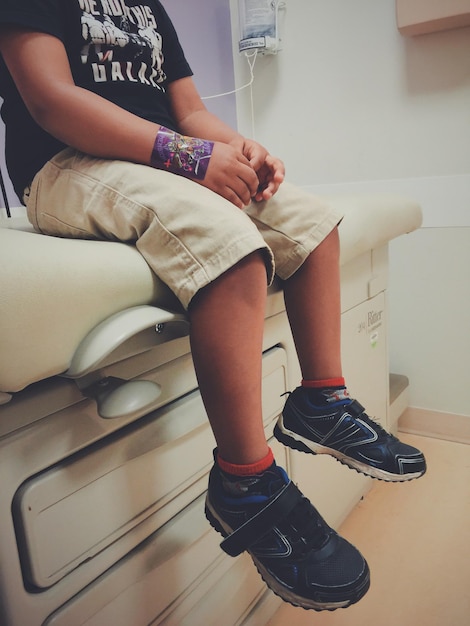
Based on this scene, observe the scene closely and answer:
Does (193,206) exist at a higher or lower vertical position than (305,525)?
higher

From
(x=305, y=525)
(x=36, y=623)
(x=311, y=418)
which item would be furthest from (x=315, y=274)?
(x=36, y=623)

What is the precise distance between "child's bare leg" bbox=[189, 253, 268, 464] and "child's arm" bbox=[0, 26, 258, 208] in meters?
0.13

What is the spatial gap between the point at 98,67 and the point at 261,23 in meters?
0.83

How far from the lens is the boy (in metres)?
0.51

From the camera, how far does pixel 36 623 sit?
18.1 inches

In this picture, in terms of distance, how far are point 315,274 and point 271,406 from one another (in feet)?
0.73

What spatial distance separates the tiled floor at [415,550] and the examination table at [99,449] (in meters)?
0.25

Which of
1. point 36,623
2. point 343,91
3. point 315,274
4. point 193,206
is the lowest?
point 36,623

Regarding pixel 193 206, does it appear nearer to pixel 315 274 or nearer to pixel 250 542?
pixel 315 274

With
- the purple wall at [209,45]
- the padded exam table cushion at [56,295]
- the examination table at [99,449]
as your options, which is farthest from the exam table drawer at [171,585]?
the purple wall at [209,45]

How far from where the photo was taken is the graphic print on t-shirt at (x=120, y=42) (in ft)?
2.23

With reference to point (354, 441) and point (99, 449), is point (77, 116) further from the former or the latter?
point (354, 441)

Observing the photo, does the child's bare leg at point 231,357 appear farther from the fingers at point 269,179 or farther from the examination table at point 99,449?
the fingers at point 269,179

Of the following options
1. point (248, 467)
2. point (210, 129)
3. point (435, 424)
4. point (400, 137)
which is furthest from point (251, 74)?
point (248, 467)
